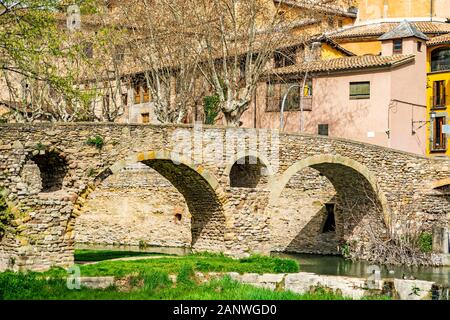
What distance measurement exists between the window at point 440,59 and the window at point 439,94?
79 centimetres

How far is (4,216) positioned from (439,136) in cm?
2821

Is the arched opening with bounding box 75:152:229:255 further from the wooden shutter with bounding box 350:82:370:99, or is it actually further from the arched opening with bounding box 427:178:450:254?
the arched opening with bounding box 427:178:450:254

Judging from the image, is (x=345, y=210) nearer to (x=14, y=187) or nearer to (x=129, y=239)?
(x=129, y=239)

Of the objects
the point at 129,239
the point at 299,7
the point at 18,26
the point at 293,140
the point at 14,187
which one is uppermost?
the point at 299,7

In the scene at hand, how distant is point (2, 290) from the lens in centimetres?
1648

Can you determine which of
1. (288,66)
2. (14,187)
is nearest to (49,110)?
(288,66)

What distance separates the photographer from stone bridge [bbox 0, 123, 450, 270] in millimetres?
A: 23531

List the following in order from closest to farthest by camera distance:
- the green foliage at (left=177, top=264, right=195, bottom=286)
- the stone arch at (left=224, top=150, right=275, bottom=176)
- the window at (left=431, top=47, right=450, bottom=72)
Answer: the green foliage at (left=177, top=264, right=195, bottom=286) < the stone arch at (left=224, top=150, right=275, bottom=176) < the window at (left=431, top=47, right=450, bottom=72)

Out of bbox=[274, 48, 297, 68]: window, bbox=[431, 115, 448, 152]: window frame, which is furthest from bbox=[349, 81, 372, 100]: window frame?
bbox=[431, 115, 448, 152]: window frame

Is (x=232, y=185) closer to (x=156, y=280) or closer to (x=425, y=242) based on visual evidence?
(x=425, y=242)

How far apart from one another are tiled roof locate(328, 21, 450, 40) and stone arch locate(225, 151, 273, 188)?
20.5 meters

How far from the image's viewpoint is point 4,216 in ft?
75.9

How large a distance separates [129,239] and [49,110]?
11189 mm

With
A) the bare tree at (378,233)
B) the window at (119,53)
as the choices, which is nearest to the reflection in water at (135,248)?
the bare tree at (378,233)
